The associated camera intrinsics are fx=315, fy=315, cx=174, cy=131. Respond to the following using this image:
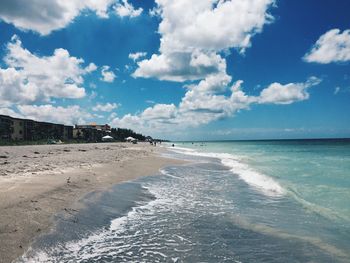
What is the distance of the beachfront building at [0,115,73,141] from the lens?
250 feet

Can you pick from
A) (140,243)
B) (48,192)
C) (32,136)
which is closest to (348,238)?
(140,243)

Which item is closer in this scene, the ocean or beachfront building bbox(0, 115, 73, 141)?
the ocean

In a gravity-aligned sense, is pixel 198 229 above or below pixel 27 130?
below

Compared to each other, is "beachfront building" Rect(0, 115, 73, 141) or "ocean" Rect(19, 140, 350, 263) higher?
"beachfront building" Rect(0, 115, 73, 141)

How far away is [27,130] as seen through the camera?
Result: 86.9 m

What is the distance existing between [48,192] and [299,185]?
534 inches

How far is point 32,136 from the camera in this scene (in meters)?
88.6

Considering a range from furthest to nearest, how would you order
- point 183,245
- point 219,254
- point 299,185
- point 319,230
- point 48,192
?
point 299,185 → point 48,192 → point 319,230 → point 183,245 → point 219,254

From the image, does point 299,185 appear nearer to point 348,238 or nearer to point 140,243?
point 348,238

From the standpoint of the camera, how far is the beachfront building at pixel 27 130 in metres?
76.3

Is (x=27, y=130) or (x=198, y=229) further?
(x=27, y=130)

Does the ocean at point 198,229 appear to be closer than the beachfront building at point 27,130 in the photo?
Yes

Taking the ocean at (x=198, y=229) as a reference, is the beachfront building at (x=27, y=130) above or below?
above

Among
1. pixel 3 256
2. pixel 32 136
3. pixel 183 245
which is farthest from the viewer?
pixel 32 136
